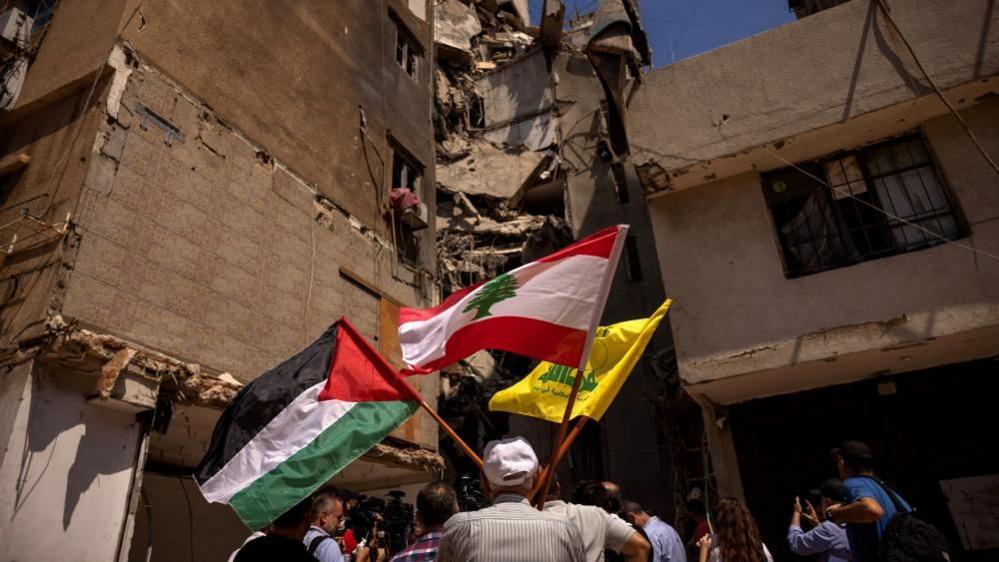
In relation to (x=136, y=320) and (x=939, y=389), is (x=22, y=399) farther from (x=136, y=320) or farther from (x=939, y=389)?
(x=939, y=389)

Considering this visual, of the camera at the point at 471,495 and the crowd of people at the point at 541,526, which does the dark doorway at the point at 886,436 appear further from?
the camera at the point at 471,495

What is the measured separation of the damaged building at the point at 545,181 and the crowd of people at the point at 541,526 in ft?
20.0

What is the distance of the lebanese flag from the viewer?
3.72 metres

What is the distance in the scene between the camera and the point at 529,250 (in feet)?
54.2

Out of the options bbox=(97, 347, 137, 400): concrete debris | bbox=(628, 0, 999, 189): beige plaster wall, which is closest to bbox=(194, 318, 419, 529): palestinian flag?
bbox=(97, 347, 137, 400): concrete debris

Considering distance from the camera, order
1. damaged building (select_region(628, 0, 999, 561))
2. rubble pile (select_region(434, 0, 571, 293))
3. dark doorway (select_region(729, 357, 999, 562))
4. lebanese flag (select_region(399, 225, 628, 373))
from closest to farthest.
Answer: lebanese flag (select_region(399, 225, 628, 373)) → damaged building (select_region(628, 0, 999, 561)) → dark doorway (select_region(729, 357, 999, 562)) → rubble pile (select_region(434, 0, 571, 293))

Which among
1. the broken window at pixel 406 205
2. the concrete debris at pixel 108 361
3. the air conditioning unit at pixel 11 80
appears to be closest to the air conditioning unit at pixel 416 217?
the broken window at pixel 406 205

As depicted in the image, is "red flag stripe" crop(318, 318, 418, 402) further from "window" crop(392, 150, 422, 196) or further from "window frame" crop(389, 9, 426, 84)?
"window frame" crop(389, 9, 426, 84)

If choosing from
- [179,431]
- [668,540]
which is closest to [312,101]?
[179,431]

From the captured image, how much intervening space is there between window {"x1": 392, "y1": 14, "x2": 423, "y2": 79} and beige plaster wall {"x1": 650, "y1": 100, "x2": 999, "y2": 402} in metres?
8.24

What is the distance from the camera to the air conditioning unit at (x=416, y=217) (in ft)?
39.9

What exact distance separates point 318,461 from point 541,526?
2061 millimetres

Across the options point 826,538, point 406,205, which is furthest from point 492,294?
point 406,205

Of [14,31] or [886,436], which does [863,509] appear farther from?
[14,31]
